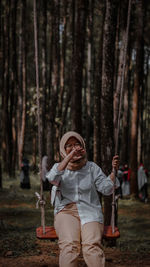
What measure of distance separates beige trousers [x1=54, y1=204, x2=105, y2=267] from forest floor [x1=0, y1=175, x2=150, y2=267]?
5.70ft

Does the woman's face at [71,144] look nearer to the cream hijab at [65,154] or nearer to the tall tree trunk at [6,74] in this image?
the cream hijab at [65,154]

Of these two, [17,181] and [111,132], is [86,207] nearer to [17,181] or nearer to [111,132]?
[111,132]

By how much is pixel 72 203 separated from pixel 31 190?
40.2 ft

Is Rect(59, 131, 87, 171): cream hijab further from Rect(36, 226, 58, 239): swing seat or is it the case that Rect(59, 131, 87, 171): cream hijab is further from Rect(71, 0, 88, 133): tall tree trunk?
Rect(71, 0, 88, 133): tall tree trunk

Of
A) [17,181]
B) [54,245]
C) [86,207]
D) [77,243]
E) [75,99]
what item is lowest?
[17,181]

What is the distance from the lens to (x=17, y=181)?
60.9 ft

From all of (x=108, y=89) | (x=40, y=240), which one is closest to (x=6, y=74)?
(x=40, y=240)

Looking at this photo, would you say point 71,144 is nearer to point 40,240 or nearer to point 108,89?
point 108,89

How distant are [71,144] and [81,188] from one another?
1.44 ft

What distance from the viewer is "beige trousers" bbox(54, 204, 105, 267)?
374 centimetres

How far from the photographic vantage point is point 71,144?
165 inches

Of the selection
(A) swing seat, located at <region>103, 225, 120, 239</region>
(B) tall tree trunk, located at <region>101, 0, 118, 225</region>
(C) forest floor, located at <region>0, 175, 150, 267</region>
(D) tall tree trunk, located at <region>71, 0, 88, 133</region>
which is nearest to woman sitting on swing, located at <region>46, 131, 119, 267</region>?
(A) swing seat, located at <region>103, 225, 120, 239</region>

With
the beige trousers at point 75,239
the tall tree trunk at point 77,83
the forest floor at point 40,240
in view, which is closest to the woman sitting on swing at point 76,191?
the beige trousers at point 75,239

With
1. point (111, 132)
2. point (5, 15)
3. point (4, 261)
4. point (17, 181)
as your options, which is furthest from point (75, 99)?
point (5, 15)
